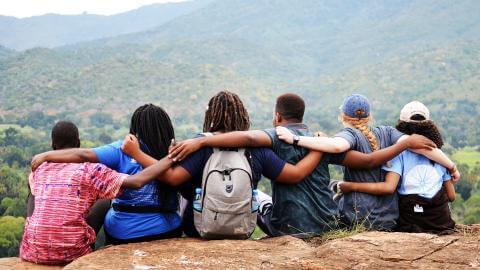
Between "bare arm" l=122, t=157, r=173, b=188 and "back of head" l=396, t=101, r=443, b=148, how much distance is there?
1.79m

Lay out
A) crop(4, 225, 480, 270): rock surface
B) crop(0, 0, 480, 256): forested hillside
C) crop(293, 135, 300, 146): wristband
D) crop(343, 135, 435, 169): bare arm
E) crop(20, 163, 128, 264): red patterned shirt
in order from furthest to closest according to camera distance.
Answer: crop(0, 0, 480, 256): forested hillside, crop(343, 135, 435, 169): bare arm, crop(293, 135, 300, 146): wristband, crop(20, 163, 128, 264): red patterned shirt, crop(4, 225, 480, 270): rock surface

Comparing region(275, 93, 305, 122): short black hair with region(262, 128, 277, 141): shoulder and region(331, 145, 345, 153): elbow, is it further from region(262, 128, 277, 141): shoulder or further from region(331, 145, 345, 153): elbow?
region(331, 145, 345, 153): elbow

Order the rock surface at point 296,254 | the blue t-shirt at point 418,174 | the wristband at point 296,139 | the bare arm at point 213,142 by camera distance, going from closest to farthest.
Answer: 1. the rock surface at point 296,254
2. the bare arm at point 213,142
3. the wristband at point 296,139
4. the blue t-shirt at point 418,174

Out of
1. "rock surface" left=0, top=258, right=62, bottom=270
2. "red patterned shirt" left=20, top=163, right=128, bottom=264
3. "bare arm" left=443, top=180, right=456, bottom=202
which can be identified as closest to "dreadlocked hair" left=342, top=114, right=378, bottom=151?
"bare arm" left=443, top=180, right=456, bottom=202

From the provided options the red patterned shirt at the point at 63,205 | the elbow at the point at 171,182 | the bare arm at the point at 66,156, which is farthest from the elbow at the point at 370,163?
the bare arm at the point at 66,156

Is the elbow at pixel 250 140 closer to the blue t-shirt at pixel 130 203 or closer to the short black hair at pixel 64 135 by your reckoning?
the blue t-shirt at pixel 130 203

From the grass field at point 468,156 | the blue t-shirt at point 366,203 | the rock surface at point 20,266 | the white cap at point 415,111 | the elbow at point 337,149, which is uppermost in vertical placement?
the white cap at point 415,111

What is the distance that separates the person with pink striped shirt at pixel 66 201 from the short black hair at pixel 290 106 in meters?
0.90

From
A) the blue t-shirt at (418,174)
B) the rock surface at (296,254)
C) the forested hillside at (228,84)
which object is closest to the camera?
the rock surface at (296,254)

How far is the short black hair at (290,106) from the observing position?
12.6 ft

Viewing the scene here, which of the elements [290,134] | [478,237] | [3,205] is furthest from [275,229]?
[3,205]

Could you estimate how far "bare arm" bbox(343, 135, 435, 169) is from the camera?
382 cm

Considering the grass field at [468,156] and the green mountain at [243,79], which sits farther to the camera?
the green mountain at [243,79]

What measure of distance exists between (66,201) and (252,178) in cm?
108
